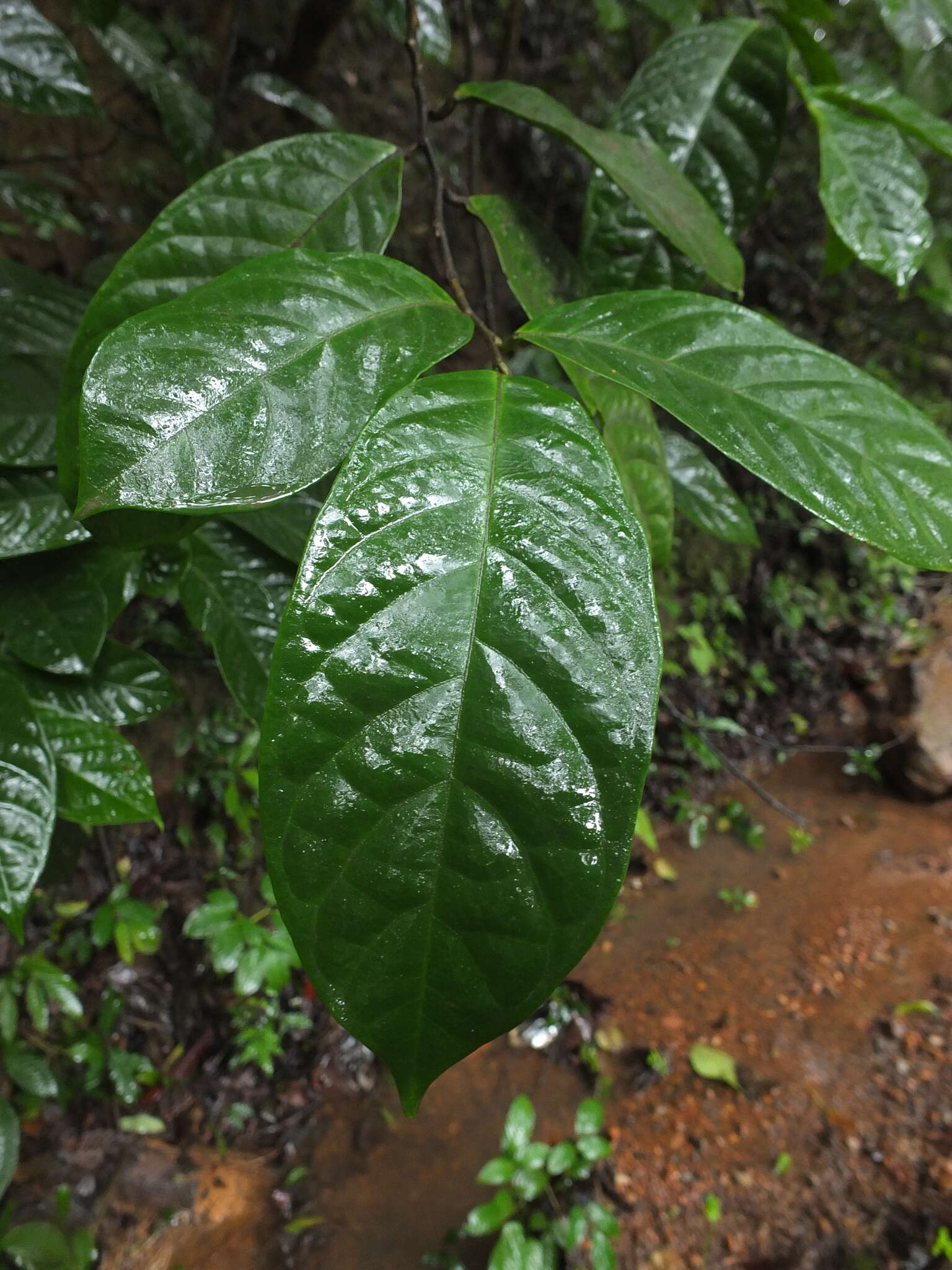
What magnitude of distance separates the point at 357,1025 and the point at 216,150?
162cm

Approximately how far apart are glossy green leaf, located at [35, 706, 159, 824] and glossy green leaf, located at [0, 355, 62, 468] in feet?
1.05

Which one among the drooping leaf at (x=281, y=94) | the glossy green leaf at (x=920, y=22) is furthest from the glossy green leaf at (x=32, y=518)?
the glossy green leaf at (x=920, y=22)

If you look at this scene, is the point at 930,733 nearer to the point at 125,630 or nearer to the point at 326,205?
the point at 125,630

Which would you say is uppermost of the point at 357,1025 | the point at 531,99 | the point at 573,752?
the point at 531,99

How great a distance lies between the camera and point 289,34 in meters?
2.06

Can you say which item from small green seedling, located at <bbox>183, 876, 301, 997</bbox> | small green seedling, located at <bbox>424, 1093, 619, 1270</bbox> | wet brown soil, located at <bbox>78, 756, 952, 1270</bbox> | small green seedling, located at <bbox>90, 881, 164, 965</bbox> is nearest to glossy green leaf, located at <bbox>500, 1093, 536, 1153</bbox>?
small green seedling, located at <bbox>424, 1093, 619, 1270</bbox>

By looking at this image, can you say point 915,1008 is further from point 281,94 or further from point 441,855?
point 281,94

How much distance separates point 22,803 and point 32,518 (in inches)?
12.4

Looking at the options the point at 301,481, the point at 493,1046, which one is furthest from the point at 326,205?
the point at 493,1046

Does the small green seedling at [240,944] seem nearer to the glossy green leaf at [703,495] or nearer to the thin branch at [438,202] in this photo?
the glossy green leaf at [703,495]

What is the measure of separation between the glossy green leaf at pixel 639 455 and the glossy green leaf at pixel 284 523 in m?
0.41

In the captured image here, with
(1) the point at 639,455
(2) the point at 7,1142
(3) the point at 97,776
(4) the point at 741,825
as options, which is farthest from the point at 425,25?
(4) the point at 741,825

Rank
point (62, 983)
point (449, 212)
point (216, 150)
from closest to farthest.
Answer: point (216, 150) < point (62, 983) < point (449, 212)

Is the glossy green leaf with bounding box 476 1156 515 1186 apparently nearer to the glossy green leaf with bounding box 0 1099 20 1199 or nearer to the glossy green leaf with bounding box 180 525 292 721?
→ the glossy green leaf with bounding box 0 1099 20 1199
